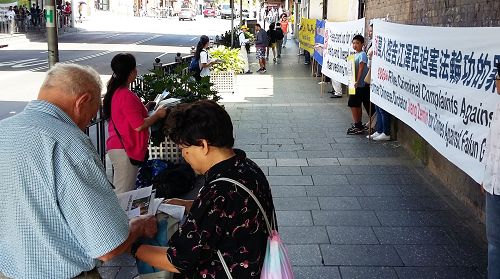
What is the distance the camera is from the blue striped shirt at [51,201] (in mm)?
1984

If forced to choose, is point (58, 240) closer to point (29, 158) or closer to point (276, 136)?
point (29, 158)

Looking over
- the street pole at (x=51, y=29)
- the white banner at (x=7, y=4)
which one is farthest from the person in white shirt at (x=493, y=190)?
the white banner at (x=7, y=4)

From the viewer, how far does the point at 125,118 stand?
15.0ft

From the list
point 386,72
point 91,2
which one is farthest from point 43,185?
point 91,2

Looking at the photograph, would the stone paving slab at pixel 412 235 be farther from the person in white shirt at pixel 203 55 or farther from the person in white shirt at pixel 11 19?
the person in white shirt at pixel 11 19

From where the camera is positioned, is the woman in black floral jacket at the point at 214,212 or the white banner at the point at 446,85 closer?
the woman in black floral jacket at the point at 214,212

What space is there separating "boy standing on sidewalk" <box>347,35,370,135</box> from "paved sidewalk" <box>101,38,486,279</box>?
32 cm

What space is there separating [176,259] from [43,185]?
1.90 ft

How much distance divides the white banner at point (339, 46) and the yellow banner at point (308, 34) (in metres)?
4.61

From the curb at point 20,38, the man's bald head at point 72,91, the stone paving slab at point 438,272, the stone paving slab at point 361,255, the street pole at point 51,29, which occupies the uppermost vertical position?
the curb at point 20,38

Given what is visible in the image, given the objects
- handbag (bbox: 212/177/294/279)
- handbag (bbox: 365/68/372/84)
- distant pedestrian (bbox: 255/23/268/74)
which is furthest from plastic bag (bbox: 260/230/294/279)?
distant pedestrian (bbox: 255/23/268/74)

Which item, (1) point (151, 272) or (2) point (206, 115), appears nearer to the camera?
(2) point (206, 115)

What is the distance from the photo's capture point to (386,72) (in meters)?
8.51

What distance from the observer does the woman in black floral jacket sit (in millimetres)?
2125
